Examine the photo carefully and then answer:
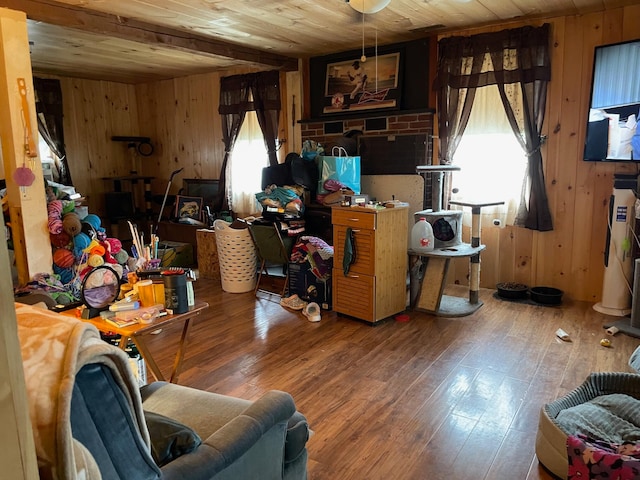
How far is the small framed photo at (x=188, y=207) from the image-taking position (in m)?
6.55

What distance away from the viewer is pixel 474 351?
3229 millimetres

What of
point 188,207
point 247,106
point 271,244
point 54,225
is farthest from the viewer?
point 188,207

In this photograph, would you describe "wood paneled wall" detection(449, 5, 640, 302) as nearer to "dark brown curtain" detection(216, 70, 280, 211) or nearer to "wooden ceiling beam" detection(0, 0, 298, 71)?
"wooden ceiling beam" detection(0, 0, 298, 71)

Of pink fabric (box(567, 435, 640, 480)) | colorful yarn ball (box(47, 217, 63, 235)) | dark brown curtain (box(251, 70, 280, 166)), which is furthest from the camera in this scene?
dark brown curtain (box(251, 70, 280, 166))

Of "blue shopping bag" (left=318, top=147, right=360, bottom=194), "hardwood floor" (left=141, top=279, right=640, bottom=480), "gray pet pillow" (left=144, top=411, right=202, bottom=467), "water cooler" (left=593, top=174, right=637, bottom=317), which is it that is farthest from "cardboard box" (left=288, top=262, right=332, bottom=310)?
"gray pet pillow" (left=144, top=411, right=202, bottom=467)

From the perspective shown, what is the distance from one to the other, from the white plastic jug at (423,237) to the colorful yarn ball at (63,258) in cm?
266

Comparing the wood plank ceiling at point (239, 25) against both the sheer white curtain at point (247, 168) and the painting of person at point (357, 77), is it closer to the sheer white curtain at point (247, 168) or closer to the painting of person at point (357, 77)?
the painting of person at point (357, 77)

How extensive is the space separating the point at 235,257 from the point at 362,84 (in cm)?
228

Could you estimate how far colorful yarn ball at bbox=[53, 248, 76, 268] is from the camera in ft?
11.6

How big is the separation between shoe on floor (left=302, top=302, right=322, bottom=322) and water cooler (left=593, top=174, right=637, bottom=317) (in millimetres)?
2288

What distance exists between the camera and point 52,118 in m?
6.44

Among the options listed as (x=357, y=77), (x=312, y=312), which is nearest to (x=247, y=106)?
(x=357, y=77)

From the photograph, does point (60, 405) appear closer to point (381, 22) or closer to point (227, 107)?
point (381, 22)

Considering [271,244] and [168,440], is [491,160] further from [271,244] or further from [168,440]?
[168,440]
